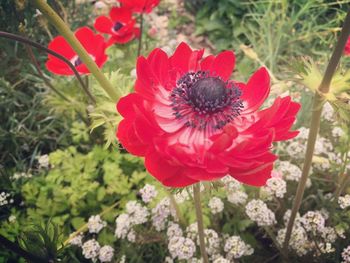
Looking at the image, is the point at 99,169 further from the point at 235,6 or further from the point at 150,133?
the point at 235,6

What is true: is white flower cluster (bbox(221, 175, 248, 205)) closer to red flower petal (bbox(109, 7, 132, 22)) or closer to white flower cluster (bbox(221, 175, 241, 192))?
white flower cluster (bbox(221, 175, 241, 192))

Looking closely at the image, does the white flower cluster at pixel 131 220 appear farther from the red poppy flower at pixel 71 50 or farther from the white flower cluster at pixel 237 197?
the red poppy flower at pixel 71 50

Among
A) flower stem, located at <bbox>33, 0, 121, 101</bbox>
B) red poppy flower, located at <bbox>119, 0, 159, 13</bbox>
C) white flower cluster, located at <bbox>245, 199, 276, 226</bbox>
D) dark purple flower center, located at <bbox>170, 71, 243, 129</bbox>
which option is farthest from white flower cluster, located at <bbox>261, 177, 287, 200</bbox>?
red poppy flower, located at <bbox>119, 0, 159, 13</bbox>

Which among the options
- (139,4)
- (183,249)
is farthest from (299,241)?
(139,4)

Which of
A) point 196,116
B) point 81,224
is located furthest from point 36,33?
point 196,116

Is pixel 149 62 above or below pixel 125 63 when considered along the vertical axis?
below

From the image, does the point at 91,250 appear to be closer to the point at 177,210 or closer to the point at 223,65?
the point at 177,210
